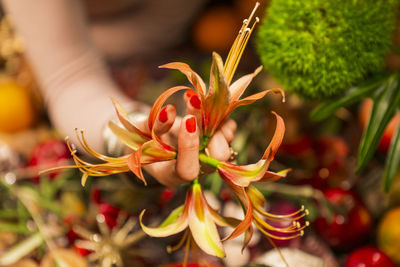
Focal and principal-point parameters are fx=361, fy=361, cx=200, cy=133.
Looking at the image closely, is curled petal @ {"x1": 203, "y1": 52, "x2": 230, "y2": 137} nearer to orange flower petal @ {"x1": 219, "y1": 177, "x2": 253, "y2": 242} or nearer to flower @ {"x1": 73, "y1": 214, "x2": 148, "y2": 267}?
orange flower petal @ {"x1": 219, "y1": 177, "x2": 253, "y2": 242}

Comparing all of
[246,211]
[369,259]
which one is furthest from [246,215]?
[369,259]

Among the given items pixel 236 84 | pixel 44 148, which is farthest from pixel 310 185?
pixel 44 148

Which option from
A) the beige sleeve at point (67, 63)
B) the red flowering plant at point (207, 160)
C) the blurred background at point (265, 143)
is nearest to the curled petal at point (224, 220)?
the red flowering plant at point (207, 160)

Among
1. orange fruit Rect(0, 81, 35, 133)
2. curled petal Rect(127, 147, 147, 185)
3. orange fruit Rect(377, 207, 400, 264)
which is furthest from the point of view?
orange fruit Rect(0, 81, 35, 133)

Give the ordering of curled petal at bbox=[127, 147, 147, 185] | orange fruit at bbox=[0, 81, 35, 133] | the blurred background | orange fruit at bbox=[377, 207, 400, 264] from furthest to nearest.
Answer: orange fruit at bbox=[0, 81, 35, 133]
orange fruit at bbox=[377, 207, 400, 264]
the blurred background
curled petal at bbox=[127, 147, 147, 185]

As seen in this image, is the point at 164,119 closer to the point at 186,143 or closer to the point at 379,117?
the point at 186,143

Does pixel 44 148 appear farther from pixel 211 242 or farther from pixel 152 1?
pixel 211 242

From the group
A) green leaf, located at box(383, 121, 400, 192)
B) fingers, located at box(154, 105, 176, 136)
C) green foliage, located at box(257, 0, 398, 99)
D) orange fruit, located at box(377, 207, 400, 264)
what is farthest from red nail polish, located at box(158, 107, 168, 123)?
orange fruit, located at box(377, 207, 400, 264)
